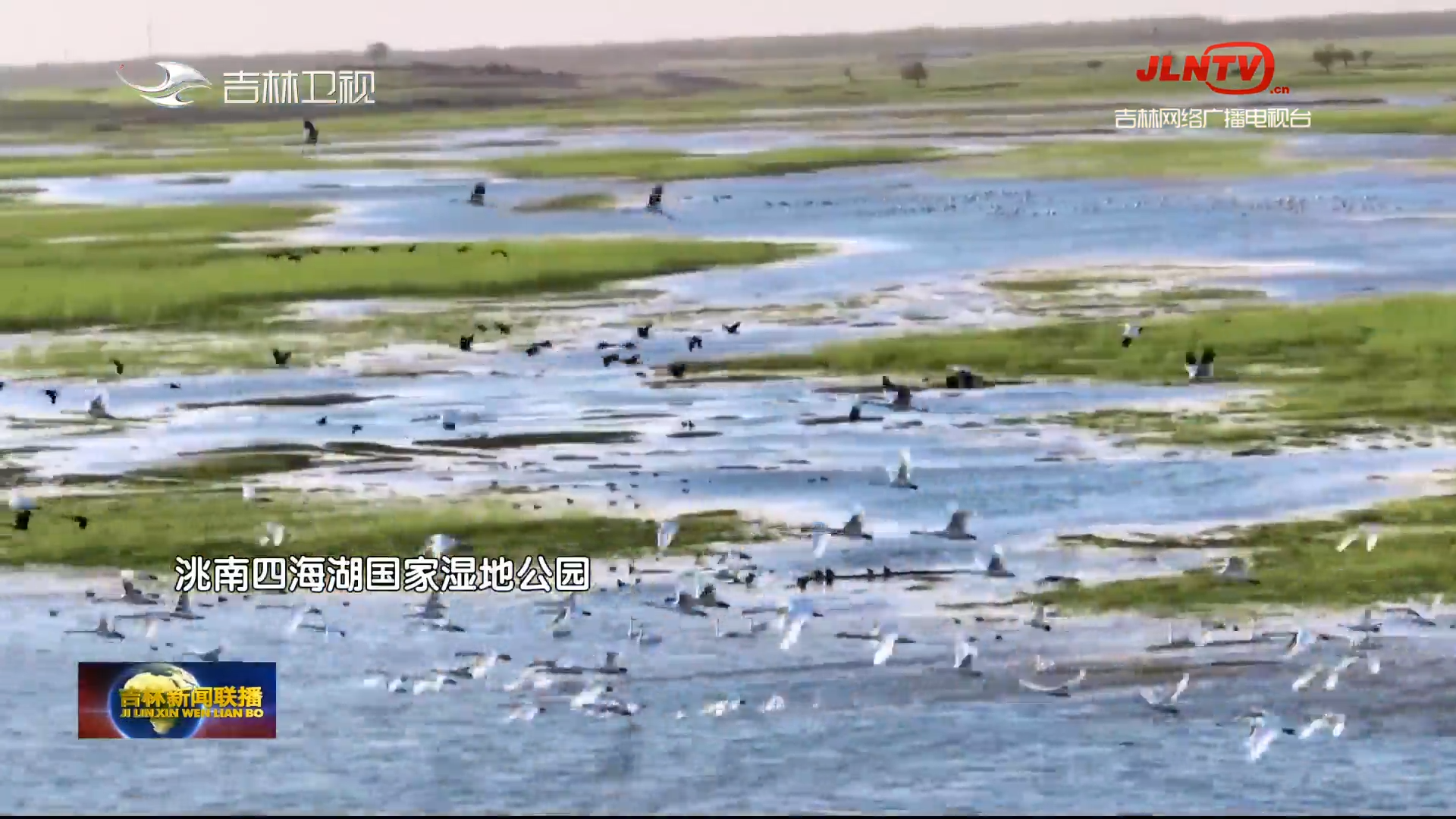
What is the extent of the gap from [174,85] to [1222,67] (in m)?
35.9

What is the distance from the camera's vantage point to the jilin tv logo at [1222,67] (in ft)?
249

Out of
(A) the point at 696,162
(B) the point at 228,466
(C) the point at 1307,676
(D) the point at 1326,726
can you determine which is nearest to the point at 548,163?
(A) the point at 696,162

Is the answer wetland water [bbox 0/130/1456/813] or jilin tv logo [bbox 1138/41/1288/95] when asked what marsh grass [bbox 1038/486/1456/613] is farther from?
jilin tv logo [bbox 1138/41/1288/95]

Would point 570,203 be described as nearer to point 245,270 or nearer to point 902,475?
point 245,270

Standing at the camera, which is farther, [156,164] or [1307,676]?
[156,164]

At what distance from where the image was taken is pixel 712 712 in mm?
12898

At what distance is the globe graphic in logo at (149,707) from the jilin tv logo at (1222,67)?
199 feet

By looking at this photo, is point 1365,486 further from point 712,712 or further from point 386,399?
point 386,399

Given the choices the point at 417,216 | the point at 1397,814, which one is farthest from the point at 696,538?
the point at 417,216

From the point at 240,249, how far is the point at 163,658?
22175mm

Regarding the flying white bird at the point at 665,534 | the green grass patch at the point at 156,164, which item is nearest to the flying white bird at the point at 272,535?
the flying white bird at the point at 665,534

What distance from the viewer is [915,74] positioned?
9006cm

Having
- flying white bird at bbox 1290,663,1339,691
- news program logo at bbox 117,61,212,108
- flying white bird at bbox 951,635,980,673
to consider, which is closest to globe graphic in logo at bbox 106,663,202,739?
flying white bird at bbox 951,635,980,673

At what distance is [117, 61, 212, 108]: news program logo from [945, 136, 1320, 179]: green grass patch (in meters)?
28.5
